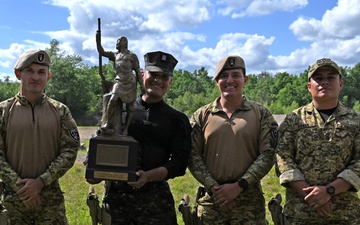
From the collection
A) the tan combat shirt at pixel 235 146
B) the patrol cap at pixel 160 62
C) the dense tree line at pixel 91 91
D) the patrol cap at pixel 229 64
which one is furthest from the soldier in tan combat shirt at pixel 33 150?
the dense tree line at pixel 91 91

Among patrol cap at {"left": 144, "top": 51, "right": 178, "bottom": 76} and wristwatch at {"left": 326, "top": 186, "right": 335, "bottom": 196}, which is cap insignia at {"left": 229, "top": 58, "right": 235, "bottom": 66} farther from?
wristwatch at {"left": 326, "top": 186, "right": 335, "bottom": 196}

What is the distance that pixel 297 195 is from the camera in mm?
4199

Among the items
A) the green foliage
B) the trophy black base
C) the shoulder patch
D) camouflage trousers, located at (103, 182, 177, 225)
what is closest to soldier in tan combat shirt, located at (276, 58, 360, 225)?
camouflage trousers, located at (103, 182, 177, 225)

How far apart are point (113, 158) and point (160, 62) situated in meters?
1.05

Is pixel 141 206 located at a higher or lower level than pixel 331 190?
lower

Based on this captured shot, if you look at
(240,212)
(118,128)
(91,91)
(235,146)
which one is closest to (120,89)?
(118,128)

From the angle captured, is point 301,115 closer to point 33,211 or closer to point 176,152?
point 176,152

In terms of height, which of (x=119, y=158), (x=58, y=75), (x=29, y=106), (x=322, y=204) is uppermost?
(x=58, y=75)

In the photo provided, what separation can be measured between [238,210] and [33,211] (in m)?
2.04

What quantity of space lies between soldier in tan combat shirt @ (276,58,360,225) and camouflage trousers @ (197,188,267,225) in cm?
30

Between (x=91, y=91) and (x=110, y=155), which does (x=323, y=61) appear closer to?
(x=110, y=155)

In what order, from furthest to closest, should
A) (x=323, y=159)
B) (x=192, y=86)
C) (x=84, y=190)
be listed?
(x=192, y=86) → (x=84, y=190) → (x=323, y=159)

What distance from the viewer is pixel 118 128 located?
4285 mm

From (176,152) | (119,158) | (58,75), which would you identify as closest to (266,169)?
(176,152)
